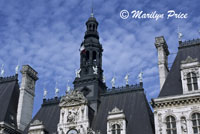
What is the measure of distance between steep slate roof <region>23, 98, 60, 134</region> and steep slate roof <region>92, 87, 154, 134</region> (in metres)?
6.40

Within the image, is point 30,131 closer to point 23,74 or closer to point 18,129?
point 18,129

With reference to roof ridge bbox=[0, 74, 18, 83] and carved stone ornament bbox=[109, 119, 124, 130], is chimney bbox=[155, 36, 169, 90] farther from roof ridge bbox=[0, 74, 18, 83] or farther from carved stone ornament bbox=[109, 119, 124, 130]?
roof ridge bbox=[0, 74, 18, 83]

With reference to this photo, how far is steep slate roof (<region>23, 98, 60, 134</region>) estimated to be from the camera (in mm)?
50519

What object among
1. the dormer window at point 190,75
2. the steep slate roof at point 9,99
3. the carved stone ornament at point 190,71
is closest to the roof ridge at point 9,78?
the steep slate roof at point 9,99

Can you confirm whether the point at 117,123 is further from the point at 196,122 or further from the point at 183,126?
the point at 196,122

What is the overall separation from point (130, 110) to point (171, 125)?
8.08m

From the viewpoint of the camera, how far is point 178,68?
47.7 m

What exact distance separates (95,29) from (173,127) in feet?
83.8

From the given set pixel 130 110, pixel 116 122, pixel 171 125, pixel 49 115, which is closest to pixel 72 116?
pixel 116 122

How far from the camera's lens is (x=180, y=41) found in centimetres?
5147

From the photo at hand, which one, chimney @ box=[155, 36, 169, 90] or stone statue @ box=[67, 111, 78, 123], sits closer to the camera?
stone statue @ box=[67, 111, 78, 123]

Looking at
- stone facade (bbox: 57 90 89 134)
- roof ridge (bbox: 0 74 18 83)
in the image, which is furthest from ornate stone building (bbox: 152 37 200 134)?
roof ridge (bbox: 0 74 18 83)

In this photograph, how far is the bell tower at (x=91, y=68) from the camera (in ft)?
172

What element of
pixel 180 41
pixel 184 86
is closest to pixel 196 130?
pixel 184 86
